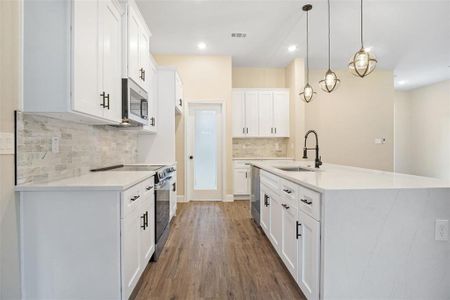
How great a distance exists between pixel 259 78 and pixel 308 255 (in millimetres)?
4923

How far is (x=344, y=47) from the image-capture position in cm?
472

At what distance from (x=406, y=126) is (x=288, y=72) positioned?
507 centimetres

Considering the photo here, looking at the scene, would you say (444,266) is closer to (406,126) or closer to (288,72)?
(288,72)

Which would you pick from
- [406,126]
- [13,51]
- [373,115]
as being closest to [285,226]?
[13,51]

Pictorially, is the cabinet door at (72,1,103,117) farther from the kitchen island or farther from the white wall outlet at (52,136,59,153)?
the kitchen island

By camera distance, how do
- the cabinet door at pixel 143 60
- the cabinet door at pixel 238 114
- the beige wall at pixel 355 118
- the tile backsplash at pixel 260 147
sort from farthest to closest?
the beige wall at pixel 355 118
the tile backsplash at pixel 260 147
the cabinet door at pixel 238 114
the cabinet door at pixel 143 60

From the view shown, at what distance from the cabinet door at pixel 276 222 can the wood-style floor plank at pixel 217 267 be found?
7.6 inches

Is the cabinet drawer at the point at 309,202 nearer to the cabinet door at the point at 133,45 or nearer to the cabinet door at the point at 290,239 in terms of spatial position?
the cabinet door at the point at 290,239

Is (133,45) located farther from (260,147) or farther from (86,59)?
A: (260,147)

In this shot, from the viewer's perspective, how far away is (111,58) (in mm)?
2076

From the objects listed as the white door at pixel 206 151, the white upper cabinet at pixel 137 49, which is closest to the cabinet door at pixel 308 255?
the white upper cabinet at pixel 137 49

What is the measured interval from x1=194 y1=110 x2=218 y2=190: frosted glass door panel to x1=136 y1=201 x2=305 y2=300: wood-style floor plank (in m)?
1.73

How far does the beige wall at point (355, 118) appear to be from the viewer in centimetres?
608

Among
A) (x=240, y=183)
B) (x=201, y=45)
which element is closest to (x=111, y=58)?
(x=201, y=45)
